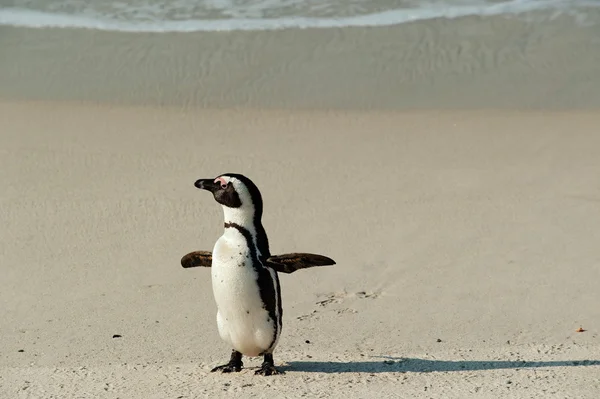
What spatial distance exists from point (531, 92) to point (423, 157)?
1.73 metres

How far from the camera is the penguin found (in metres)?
4.61

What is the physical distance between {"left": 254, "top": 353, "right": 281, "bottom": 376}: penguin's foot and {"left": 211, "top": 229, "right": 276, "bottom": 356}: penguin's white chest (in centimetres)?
5

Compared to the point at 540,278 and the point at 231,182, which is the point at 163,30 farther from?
the point at 231,182

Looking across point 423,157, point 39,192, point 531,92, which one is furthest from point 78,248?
point 531,92

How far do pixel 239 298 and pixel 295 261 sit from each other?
27 cm

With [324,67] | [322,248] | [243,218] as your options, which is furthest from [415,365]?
[324,67]

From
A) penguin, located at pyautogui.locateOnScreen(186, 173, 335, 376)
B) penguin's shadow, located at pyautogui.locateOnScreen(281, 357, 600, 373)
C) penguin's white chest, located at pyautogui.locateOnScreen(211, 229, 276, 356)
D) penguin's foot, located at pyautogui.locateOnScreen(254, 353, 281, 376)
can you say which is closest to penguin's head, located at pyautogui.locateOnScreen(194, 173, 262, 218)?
penguin, located at pyautogui.locateOnScreen(186, 173, 335, 376)

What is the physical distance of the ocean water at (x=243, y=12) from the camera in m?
11.0

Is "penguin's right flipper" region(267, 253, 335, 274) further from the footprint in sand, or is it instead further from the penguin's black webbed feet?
the footprint in sand

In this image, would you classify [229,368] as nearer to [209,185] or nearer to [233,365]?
[233,365]

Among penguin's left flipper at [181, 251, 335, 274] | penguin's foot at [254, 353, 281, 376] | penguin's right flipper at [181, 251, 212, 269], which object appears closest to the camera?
penguin's left flipper at [181, 251, 335, 274]

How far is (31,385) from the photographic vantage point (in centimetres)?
467

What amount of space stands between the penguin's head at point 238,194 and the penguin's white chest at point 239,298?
4.2 inches

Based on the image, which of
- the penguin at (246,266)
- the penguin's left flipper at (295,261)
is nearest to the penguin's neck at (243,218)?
the penguin at (246,266)
